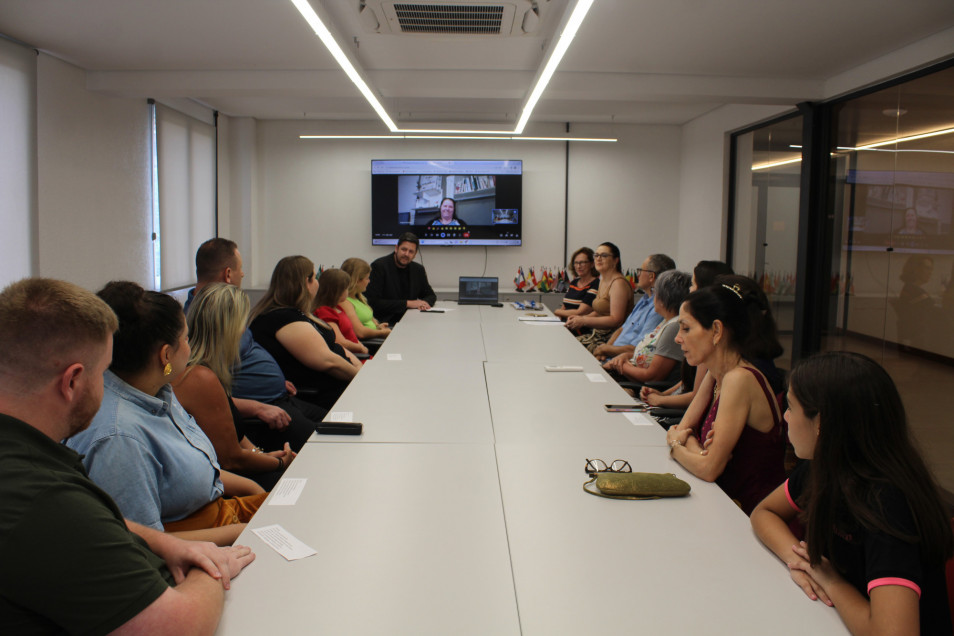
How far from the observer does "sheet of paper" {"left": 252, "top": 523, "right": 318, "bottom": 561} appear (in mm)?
1570

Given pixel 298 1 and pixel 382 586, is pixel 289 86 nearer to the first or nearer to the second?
pixel 298 1

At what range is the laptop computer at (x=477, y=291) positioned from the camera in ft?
23.7

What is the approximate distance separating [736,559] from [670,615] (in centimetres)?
32

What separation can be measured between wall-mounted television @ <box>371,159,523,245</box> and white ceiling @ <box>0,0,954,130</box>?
2.76 metres

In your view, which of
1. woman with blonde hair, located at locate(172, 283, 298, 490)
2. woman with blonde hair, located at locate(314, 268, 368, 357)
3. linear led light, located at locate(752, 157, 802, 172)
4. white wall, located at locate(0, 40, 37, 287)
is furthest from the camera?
linear led light, located at locate(752, 157, 802, 172)

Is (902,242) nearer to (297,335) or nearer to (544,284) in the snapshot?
(297,335)

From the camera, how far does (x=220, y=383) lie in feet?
8.20

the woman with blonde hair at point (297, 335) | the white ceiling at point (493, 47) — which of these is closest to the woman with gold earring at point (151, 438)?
the woman with blonde hair at point (297, 335)

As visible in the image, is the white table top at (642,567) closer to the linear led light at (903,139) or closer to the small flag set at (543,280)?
the linear led light at (903,139)

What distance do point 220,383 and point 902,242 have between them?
15.2 feet

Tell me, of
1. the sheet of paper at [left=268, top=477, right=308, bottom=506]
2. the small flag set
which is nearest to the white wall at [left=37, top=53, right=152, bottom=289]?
the sheet of paper at [left=268, top=477, right=308, bottom=506]

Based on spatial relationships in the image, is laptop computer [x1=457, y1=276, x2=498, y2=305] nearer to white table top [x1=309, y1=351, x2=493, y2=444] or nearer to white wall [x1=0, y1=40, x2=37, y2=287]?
white table top [x1=309, y1=351, x2=493, y2=444]

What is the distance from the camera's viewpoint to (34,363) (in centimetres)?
112

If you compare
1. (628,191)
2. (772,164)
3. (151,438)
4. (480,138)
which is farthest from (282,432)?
(628,191)
